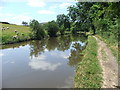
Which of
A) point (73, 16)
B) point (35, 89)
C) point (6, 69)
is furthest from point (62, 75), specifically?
point (73, 16)

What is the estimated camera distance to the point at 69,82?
30.5 ft

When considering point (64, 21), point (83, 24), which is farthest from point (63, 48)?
point (64, 21)

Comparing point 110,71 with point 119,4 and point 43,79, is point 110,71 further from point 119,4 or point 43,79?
point 119,4

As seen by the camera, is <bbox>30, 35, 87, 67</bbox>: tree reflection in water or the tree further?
the tree

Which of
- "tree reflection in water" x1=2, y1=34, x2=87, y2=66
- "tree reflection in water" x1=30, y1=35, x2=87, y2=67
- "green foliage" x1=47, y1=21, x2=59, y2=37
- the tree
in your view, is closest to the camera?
"tree reflection in water" x1=30, y1=35, x2=87, y2=67

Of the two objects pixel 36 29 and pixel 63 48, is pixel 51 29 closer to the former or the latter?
pixel 36 29

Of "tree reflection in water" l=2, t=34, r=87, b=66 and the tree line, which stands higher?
the tree line

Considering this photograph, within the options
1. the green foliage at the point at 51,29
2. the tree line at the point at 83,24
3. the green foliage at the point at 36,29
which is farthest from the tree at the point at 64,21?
the green foliage at the point at 36,29

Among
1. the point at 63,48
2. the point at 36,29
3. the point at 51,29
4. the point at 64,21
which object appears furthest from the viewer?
the point at 64,21

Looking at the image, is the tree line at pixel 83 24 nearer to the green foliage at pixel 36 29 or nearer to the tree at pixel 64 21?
the green foliage at pixel 36 29

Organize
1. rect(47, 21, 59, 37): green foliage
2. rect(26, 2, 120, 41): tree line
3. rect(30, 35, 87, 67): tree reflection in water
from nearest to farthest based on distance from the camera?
rect(30, 35, 87, 67): tree reflection in water < rect(26, 2, 120, 41): tree line < rect(47, 21, 59, 37): green foliage

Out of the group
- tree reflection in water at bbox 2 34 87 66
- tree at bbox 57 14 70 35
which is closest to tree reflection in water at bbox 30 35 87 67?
tree reflection in water at bbox 2 34 87 66

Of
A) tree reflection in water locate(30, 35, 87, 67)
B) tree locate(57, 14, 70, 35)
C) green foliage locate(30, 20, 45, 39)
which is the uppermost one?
tree locate(57, 14, 70, 35)

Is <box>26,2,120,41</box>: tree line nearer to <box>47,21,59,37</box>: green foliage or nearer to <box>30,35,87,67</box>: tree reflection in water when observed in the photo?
<box>47,21,59,37</box>: green foliage
